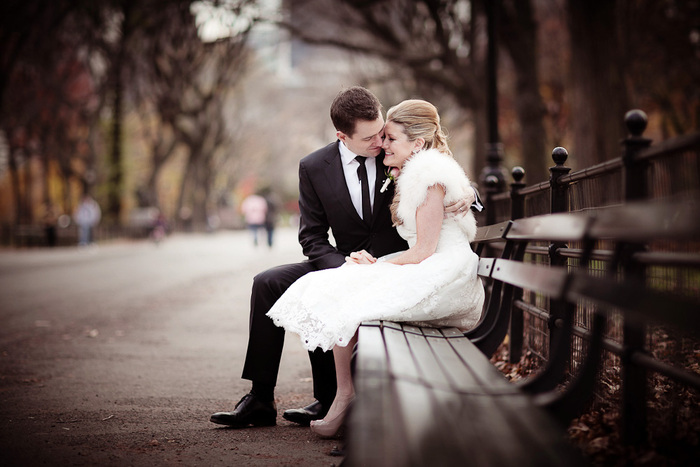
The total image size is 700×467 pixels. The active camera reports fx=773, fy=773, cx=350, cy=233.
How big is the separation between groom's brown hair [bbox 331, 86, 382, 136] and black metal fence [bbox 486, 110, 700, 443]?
1.16m

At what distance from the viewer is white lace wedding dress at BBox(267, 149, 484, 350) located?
13.1ft

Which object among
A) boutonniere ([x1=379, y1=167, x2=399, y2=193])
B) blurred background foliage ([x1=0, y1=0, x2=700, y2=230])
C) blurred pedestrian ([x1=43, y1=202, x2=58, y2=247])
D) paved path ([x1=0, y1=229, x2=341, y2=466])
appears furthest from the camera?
blurred pedestrian ([x1=43, y1=202, x2=58, y2=247])

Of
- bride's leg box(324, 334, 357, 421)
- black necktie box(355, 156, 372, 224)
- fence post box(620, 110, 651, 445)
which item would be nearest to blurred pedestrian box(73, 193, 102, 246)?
black necktie box(355, 156, 372, 224)

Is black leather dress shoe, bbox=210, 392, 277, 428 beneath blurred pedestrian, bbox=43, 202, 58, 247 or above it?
beneath

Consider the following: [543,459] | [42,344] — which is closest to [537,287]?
[543,459]

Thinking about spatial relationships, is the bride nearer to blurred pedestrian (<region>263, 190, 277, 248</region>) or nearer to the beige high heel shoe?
the beige high heel shoe

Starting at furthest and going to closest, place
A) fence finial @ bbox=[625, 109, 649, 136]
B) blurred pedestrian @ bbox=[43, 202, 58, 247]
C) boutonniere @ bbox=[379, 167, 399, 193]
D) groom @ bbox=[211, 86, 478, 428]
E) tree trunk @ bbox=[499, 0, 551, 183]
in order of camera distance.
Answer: blurred pedestrian @ bbox=[43, 202, 58, 247] → tree trunk @ bbox=[499, 0, 551, 183] → boutonniere @ bbox=[379, 167, 399, 193] → groom @ bbox=[211, 86, 478, 428] → fence finial @ bbox=[625, 109, 649, 136]

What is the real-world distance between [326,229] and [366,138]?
0.75 metres

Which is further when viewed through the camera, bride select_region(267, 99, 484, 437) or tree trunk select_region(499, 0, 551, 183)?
tree trunk select_region(499, 0, 551, 183)

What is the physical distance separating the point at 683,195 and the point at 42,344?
659 centimetres

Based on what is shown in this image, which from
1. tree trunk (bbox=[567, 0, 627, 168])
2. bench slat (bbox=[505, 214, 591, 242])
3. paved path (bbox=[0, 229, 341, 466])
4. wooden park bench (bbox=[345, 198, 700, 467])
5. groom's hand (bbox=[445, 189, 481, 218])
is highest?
tree trunk (bbox=[567, 0, 627, 168])

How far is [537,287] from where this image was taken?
127 inches

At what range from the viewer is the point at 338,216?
4824 millimetres

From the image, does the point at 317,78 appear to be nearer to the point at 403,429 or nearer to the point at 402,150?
the point at 402,150
